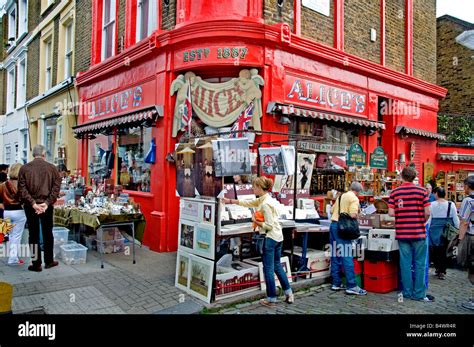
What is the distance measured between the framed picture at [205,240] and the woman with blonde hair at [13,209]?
11.5 feet

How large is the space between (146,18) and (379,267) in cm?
803

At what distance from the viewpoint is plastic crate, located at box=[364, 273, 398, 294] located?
18.7 ft

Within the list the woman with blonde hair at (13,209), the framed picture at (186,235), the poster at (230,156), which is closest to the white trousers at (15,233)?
the woman with blonde hair at (13,209)

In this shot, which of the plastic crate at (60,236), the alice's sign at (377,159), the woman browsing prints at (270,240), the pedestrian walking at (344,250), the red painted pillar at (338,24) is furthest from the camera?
the red painted pillar at (338,24)

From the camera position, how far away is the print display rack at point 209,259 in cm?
506

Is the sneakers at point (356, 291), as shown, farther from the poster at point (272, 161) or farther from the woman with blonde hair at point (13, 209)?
the woman with blonde hair at point (13, 209)

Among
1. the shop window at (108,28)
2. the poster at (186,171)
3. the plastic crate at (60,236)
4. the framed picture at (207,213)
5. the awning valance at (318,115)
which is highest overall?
the shop window at (108,28)

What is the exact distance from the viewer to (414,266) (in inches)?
217

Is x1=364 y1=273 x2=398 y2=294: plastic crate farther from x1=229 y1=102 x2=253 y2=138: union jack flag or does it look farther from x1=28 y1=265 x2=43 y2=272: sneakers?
x1=28 y1=265 x2=43 y2=272: sneakers

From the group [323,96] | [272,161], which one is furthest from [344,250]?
[323,96]

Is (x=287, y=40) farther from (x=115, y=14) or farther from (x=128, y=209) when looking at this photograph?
(x=115, y=14)

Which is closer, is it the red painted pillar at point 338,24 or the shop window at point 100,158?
the red painted pillar at point 338,24

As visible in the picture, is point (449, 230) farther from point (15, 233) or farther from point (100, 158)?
point (100, 158)

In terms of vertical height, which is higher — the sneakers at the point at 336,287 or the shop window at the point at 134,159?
the shop window at the point at 134,159
